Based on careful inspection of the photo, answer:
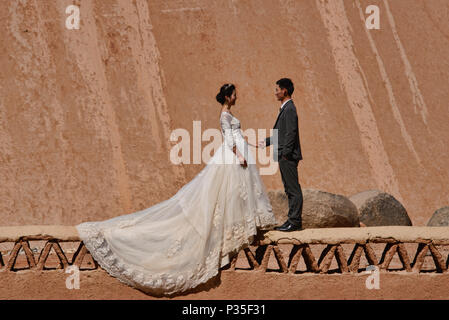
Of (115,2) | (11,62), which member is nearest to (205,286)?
(11,62)

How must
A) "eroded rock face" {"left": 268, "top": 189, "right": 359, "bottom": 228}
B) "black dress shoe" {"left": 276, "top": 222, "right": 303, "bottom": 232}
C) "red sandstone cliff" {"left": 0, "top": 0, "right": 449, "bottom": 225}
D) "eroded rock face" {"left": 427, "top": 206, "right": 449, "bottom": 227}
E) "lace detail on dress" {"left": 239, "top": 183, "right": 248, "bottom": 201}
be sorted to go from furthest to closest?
"red sandstone cliff" {"left": 0, "top": 0, "right": 449, "bottom": 225} < "eroded rock face" {"left": 427, "top": 206, "right": 449, "bottom": 227} < "eroded rock face" {"left": 268, "top": 189, "right": 359, "bottom": 228} < "black dress shoe" {"left": 276, "top": 222, "right": 303, "bottom": 232} < "lace detail on dress" {"left": 239, "top": 183, "right": 248, "bottom": 201}

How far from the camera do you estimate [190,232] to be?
4875 millimetres

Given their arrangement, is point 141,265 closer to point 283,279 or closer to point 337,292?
point 283,279

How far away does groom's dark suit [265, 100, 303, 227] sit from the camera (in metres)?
A: 5.03

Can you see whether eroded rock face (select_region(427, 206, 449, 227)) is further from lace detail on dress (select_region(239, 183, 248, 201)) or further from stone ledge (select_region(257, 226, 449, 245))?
lace detail on dress (select_region(239, 183, 248, 201))

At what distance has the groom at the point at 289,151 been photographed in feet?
16.5

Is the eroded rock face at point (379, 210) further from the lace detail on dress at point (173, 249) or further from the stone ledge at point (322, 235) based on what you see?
the lace detail on dress at point (173, 249)

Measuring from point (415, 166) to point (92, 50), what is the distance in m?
6.47

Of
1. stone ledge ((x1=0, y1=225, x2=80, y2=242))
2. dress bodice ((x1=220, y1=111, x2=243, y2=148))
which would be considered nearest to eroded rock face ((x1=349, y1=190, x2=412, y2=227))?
dress bodice ((x1=220, y1=111, x2=243, y2=148))

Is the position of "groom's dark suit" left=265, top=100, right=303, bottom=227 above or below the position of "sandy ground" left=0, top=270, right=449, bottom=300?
above

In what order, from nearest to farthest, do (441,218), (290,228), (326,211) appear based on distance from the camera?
1. (290,228)
2. (326,211)
3. (441,218)

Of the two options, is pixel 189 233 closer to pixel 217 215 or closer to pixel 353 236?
pixel 217 215

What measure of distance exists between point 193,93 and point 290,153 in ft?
20.1

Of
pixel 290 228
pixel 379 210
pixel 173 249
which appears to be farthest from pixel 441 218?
pixel 173 249
